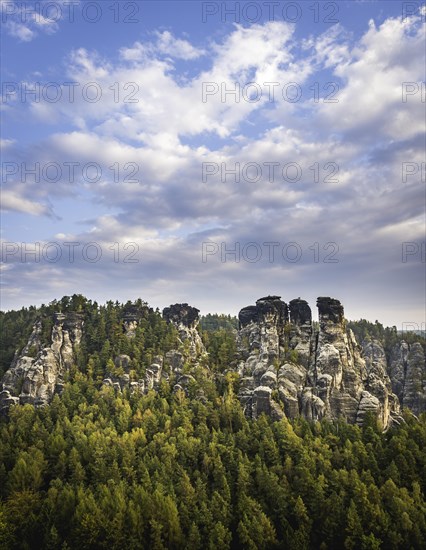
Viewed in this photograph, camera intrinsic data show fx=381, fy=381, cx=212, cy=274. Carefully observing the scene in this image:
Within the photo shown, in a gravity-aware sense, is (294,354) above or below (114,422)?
above

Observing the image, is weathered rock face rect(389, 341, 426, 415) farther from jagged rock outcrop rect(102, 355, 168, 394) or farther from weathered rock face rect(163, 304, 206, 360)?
jagged rock outcrop rect(102, 355, 168, 394)

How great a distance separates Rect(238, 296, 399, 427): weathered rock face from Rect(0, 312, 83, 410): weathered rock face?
51764 mm

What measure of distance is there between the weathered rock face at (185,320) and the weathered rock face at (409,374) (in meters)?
92.5

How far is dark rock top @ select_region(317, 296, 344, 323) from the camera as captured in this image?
109 metres

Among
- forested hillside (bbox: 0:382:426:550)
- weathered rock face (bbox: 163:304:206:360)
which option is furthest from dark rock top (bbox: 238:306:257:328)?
forested hillside (bbox: 0:382:426:550)

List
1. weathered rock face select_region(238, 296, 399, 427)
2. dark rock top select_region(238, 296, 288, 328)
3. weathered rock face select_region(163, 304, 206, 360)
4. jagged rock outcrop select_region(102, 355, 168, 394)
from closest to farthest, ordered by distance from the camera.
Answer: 1. weathered rock face select_region(238, 296, 399, 427)
2. jagged rock outcrop select_region(102, 355, 168, 394)
3. dark rock top select_region(238, 296, 288, 328)
4. weathered rock face select_region(163, 304, 206, 360)

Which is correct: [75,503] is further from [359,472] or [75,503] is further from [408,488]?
[408,488]

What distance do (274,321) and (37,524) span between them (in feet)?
252

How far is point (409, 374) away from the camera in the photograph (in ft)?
547

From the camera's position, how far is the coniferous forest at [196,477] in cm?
5734

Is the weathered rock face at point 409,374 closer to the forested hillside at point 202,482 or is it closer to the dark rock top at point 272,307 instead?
the dark rock top at point 272,307

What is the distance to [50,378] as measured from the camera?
344ft

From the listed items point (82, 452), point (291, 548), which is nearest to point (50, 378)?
point (82, 452)

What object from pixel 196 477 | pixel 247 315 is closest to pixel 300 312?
pixel 247 315
